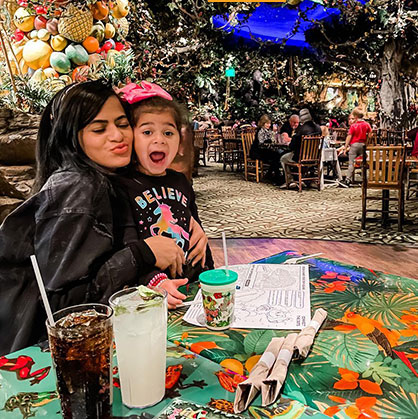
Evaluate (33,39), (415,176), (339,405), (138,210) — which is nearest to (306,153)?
(415,176)

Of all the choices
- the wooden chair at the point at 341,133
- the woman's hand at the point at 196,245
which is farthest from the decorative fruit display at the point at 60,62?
the wooden chair at the point at 341,133

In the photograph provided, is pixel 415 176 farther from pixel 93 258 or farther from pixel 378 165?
pixel 93 258

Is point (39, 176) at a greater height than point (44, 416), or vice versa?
point (39, 176)

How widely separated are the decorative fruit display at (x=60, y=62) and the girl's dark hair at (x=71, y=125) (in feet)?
7.87

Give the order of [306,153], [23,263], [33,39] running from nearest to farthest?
[23,263] → [33,39] → [306,153]

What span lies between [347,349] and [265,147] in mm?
7806

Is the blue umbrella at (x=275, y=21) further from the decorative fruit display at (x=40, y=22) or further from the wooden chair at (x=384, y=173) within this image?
the decorative fruit display at (x=40, y=22)

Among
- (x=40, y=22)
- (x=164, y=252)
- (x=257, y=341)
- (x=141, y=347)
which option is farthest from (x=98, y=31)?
(x=141, y=347)

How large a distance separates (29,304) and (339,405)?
2.77ft

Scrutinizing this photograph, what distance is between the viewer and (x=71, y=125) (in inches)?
48.6

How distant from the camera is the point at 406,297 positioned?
111 centimetres

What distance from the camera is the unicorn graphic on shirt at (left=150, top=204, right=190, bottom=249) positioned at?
137 centimetres

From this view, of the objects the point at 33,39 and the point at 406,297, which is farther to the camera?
the point at 33,39

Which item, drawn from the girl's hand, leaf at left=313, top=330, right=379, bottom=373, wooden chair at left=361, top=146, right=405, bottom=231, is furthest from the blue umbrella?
leaf at left=313, top=330, right=379, bottom=373
